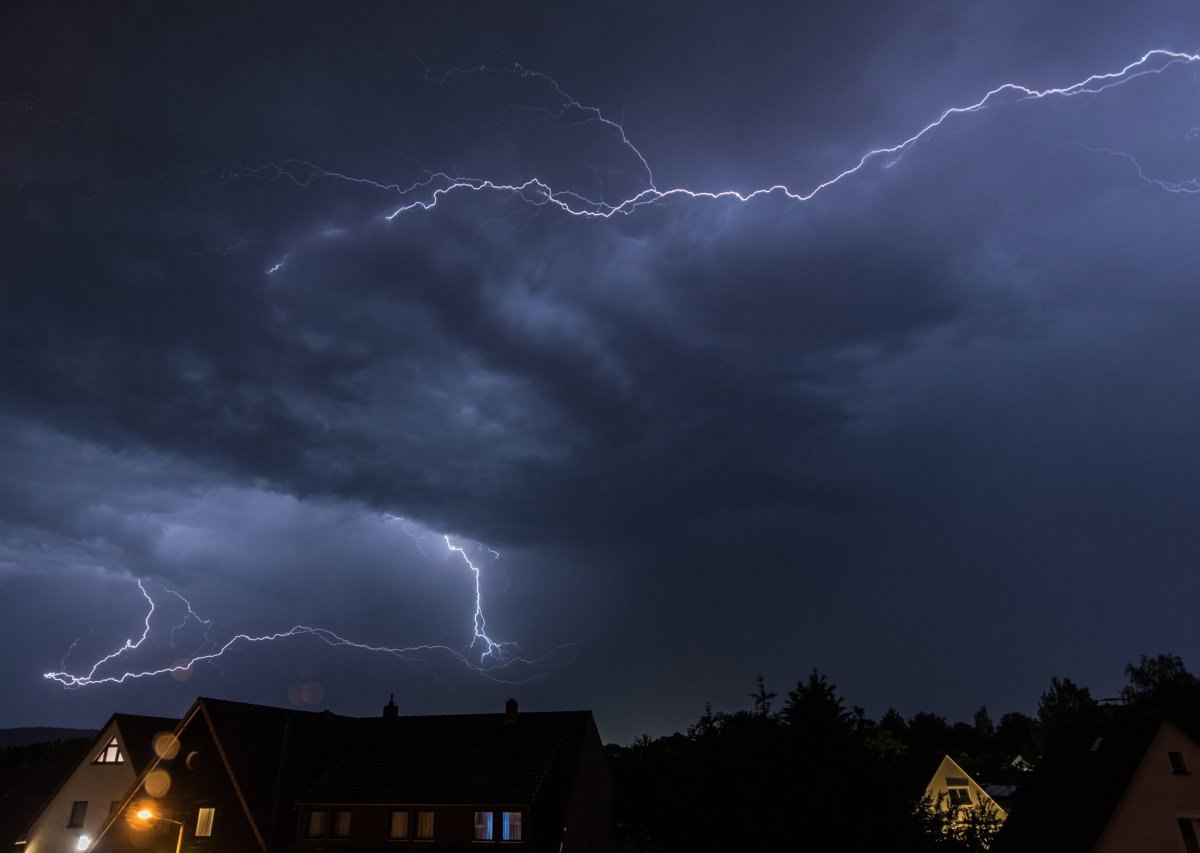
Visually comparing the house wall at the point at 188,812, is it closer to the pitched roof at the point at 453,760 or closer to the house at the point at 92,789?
the pitched roof at the point at 453,760

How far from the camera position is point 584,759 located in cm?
3141

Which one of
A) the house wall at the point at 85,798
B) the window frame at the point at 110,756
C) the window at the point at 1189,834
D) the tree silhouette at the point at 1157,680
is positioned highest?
the tree silhouette at the point at 1157,680

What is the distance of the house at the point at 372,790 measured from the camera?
28.4 m

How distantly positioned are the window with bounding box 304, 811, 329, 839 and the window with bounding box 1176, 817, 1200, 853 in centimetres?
3000

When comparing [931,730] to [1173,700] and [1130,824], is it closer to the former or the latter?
[1173,700]

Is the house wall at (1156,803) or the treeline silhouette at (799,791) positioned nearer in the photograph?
the treeline silhouette at (799,791)

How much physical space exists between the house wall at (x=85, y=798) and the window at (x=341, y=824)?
11748mm

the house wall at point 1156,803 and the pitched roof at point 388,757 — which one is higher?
the pitched roof at point 388,757

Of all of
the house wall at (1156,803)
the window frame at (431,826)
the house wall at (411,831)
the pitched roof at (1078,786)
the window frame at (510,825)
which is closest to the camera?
the house wall at (1156,803)

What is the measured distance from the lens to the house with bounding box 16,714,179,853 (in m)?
35.3

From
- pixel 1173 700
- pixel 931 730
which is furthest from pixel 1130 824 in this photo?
pixel 931 730

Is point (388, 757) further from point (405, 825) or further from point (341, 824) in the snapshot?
point (405, 825)

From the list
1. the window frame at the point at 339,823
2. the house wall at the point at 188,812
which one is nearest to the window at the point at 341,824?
the window frame at the point at 339,823

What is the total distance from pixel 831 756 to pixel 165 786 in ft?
90.0
